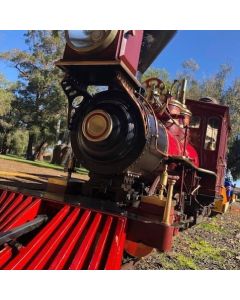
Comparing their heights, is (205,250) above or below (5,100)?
below

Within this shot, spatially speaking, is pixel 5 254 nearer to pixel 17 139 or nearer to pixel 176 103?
pixel 176 103

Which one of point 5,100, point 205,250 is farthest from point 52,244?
point 5,100

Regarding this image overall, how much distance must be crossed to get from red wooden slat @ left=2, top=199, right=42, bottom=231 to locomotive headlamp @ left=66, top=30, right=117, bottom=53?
202 centimetres

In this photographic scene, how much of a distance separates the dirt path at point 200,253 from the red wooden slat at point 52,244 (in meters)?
1.72

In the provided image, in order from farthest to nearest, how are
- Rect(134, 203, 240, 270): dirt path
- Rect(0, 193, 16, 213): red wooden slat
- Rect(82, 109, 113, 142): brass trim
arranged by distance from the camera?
Rect(134, 203, 240, 270): dirt path → Rect(82, 109, 113, 142): brass trim → Rect(0, 193, 16, 213): red wooden slat

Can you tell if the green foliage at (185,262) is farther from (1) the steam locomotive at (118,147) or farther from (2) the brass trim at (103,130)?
(2) the brass trim at (103,130)

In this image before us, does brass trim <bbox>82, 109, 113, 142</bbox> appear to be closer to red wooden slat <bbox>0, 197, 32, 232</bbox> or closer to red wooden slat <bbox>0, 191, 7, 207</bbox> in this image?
red wooden slat <bbox>0, 197, 32, 232</bbox>

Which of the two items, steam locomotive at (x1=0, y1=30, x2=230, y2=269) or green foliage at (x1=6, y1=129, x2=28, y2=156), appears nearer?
steam locomotive at (x1=0, y1=30, x2=230, y2=269)

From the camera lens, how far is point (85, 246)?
3.44 m

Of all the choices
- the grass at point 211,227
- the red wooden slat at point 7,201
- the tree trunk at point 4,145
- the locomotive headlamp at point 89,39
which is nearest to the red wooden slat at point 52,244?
the red wooden slat at point 7,201

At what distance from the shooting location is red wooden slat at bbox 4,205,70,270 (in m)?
3.12

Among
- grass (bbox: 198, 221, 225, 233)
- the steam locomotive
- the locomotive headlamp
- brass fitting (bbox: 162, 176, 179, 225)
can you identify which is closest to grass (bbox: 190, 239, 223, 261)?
the steam locomotive

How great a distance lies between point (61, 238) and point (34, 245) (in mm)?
309

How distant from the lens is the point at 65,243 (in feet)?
11.3
